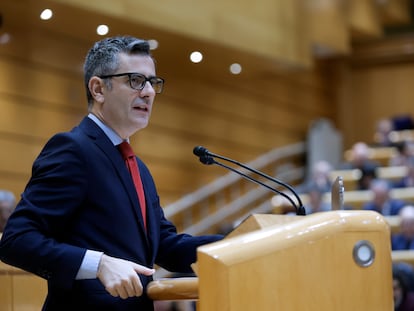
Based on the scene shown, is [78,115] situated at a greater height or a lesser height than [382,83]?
lesser

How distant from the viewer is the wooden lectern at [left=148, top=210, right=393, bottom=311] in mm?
1646

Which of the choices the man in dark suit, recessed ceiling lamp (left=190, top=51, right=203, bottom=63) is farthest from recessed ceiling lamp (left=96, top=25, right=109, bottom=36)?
the man in dark suit

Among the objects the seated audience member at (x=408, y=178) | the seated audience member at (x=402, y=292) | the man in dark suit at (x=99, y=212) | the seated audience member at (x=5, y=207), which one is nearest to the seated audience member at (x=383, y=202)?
the seated audience member at (x=408, y=178)

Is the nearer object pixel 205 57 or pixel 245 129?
pixel 205 57

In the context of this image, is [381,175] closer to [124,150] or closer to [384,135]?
[384,135]

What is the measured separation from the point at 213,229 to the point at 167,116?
106 cm

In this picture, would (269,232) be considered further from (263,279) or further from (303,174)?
(303,174)

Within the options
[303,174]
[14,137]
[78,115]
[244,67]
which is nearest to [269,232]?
[14,137]

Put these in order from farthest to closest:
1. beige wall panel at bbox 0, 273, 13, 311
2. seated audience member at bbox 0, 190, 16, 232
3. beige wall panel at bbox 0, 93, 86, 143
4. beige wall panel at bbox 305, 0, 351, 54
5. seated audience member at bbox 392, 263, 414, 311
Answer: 1. beige wall panel at bbox 305, 0, 351, 54
2. beige wall panel at bbox 0, 93, 86, 143
3. seated audience member at bbox 392, 263, 414, 311
4. seated audience member at bbox 0, 190, 16, 232
5. beige wall panel at bbox 0, 273, 13, 311

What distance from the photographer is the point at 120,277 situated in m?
1.75

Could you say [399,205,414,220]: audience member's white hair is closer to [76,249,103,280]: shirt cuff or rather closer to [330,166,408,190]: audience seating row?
[330,166,408,190]: audience seating row

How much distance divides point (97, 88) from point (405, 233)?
15.6ft

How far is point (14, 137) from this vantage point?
570cm

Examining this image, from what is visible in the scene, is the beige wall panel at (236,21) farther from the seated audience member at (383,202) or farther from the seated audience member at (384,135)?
the seated audience member at (384,135)
